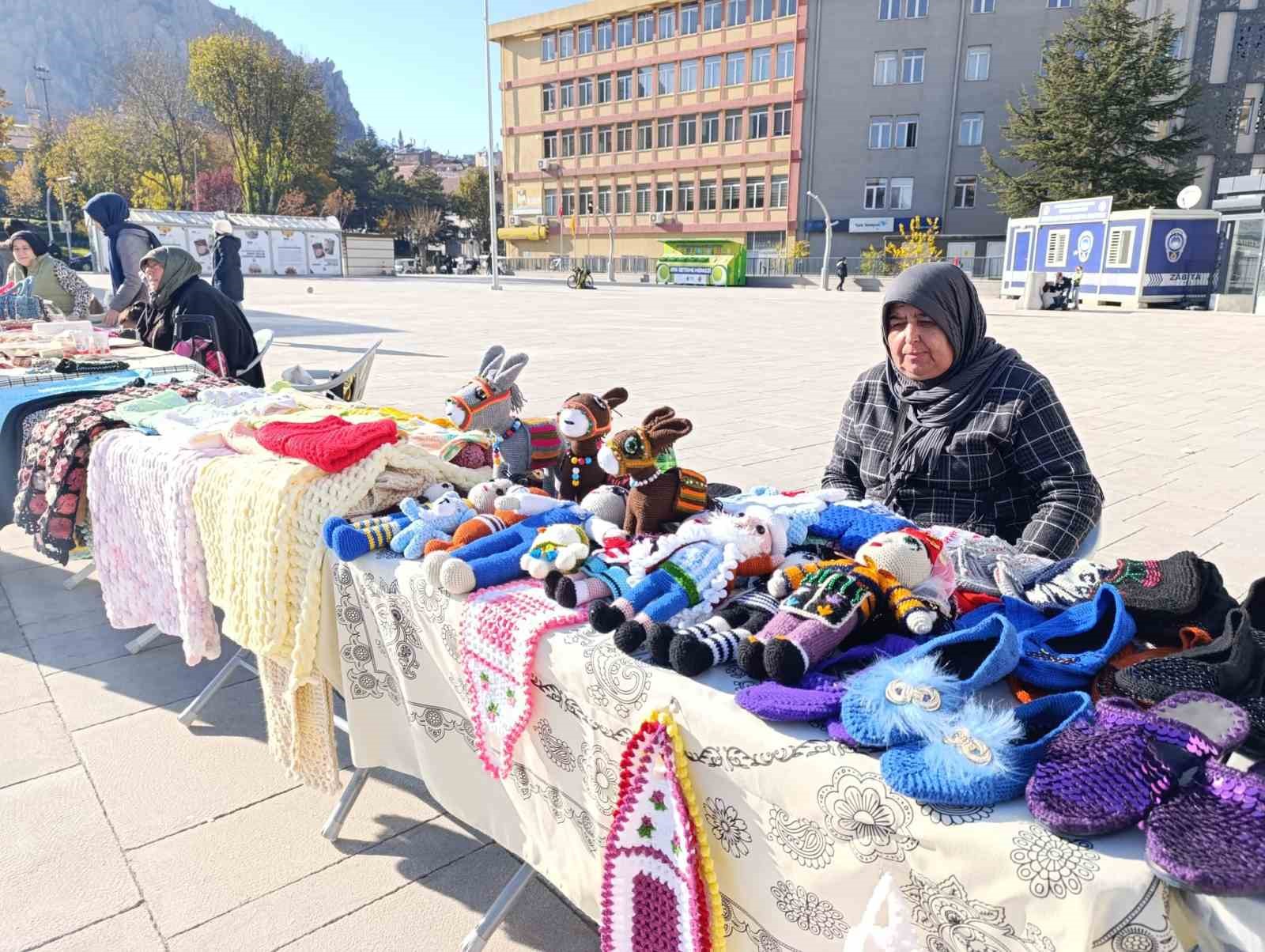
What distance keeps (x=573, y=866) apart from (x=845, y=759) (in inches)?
30.0

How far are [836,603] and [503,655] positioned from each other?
2.14 ft

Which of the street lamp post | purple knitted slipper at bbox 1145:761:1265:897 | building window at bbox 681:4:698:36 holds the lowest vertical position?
purple knitted slipper at bbox 1145:761:1265:897

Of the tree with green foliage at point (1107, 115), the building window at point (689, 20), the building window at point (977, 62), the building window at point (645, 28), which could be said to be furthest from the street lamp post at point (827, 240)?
the building window at point (645, 28)

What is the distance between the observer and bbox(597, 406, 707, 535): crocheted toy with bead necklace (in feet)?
6.04

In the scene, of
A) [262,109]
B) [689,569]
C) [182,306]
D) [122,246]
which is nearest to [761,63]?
[262,109]

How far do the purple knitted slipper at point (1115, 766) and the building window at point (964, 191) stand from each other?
44.3 metres

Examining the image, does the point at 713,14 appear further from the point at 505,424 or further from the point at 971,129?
the point at 505,424

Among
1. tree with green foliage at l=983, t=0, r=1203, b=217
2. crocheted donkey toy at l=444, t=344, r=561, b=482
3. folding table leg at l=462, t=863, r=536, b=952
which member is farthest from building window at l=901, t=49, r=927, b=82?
folding table leg at l=462, t=863, r=536, b=952

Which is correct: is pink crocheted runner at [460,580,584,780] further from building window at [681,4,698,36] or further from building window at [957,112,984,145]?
building window at [681,4,698,36]

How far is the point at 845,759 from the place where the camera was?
1.12 metres

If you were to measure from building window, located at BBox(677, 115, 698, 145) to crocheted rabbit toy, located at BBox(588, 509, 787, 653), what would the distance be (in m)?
49.0

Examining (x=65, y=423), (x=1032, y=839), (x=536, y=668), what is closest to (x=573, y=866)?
(x=536, y=668)

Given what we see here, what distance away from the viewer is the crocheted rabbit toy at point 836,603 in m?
1.27

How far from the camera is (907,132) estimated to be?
134 feet
